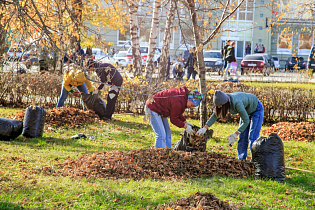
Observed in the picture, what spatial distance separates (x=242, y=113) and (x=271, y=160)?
0.79 metres

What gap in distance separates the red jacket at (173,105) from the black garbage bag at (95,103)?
3.39 metres

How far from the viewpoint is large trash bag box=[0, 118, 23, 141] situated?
6332 millimetres

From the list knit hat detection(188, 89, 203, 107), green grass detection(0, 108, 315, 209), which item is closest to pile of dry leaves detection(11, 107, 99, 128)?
green grass detection(0, 108, 315, 209)

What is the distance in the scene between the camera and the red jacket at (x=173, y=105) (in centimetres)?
502

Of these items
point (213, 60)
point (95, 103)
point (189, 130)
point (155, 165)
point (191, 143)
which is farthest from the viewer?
point (213, 60)

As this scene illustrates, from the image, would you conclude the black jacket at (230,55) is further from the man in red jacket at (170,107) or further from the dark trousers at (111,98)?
the man in red jacket at (170,107)

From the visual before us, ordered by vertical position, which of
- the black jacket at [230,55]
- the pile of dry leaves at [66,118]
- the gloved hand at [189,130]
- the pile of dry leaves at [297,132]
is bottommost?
the pile of dry leaves at [297,132]

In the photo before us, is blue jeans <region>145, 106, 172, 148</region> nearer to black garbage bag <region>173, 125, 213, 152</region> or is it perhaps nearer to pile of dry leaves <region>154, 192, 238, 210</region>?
black garbage bag <region>173, 125, 213, 152</region>

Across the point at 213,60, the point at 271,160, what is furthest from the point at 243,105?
the point at 213,60

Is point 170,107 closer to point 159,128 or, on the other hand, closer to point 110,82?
point 159,128

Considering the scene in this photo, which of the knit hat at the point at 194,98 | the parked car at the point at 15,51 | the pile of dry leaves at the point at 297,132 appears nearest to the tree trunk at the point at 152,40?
the pile of dry leaves at the point at 297,132

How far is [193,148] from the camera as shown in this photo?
18.1 ft

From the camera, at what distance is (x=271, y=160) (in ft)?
15.3

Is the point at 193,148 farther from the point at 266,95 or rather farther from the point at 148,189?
the point at 266,95
